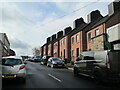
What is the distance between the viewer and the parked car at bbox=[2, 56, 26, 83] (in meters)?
8.86

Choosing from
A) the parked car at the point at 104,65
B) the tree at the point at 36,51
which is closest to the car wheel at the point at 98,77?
the parked car at the point at 104,65

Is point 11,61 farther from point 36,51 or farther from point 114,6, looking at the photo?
point 36,51

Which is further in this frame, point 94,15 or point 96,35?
point 94,15

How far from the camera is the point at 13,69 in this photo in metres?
8.98

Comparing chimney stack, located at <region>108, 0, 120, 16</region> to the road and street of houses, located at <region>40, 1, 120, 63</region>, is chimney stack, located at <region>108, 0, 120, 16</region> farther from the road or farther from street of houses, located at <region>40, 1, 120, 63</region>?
the road

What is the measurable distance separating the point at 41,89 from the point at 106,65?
12.3ft

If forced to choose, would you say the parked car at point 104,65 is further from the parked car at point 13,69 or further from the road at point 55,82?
the parked car at point 13,69

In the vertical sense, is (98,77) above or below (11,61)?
below

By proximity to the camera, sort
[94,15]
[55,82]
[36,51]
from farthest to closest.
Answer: [36,51] → [94,15] → [55,82]

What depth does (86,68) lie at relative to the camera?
11281mm

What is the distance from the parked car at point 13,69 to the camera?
29.1 ft

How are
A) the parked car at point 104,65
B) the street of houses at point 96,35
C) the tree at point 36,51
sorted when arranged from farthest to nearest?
the tree at point 36,51, the street of houses at point 96,35, the parked car at point 104,65

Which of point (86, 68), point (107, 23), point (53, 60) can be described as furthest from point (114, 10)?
point (86, 68)

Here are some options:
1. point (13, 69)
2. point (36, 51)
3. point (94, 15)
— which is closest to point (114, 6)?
point (94, 15)
